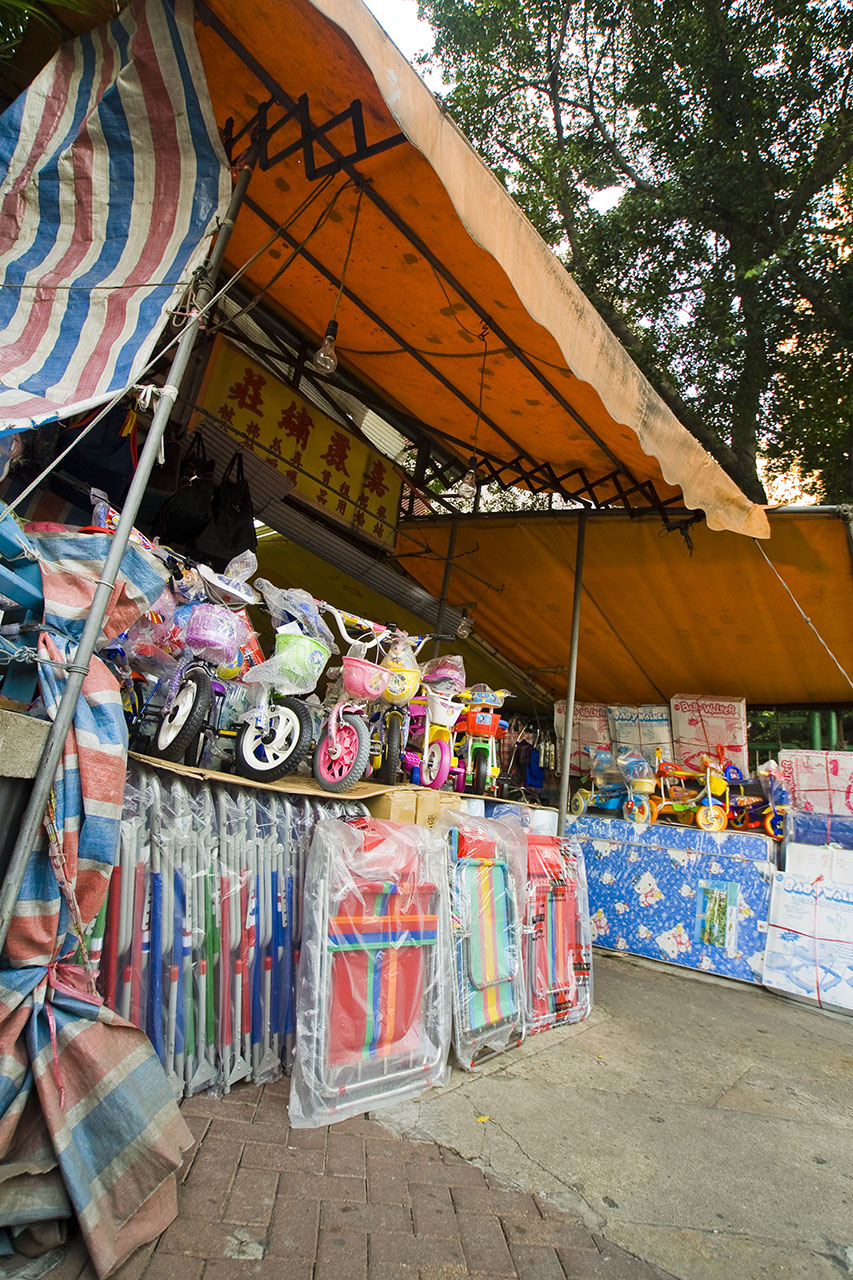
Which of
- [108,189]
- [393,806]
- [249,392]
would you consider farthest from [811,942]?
[108,189]

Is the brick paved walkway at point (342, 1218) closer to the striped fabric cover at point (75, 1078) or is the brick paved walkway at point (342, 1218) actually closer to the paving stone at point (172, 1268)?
the paving stone at point (172, 1268)

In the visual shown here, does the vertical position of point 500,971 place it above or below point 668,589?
below

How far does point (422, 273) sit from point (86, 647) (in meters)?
2.67

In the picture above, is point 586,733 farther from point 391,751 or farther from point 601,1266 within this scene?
point 601,1266

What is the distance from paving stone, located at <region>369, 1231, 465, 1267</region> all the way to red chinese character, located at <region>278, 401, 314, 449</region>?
5256 mm

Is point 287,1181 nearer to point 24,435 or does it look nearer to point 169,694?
point 169,694

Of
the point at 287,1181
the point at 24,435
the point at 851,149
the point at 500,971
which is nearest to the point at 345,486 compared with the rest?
the point at 24,435

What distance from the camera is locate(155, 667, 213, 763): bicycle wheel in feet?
9.04

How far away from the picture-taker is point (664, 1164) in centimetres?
245

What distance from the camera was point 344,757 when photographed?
341 centimetres

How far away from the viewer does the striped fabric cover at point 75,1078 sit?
60.3 inches

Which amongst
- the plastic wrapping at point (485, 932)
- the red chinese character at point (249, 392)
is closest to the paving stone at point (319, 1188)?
the plastic wrapping at point (485, 932)

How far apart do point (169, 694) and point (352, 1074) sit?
1635 mm

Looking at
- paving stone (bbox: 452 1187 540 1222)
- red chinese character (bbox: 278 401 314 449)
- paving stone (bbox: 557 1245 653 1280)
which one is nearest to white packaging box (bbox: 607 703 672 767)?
red chinese character (bbox: 278 401 314 449)
